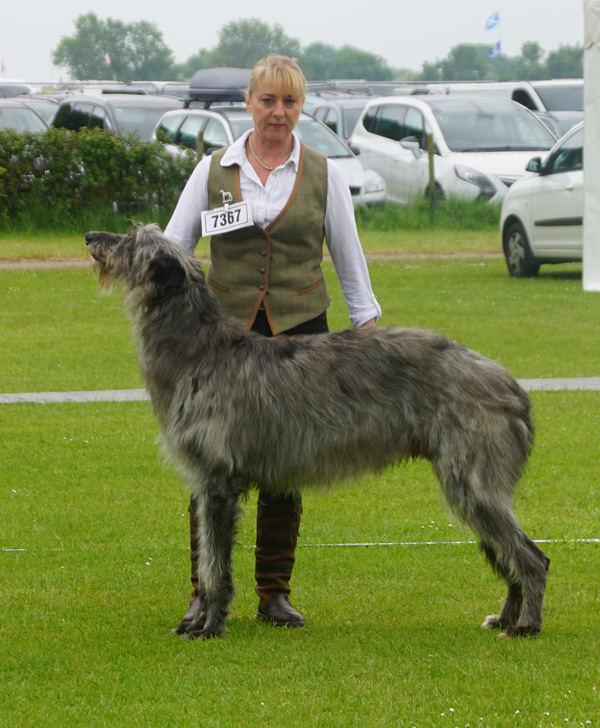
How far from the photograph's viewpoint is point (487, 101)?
23.4 meters

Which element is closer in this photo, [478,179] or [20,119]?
[478,179]

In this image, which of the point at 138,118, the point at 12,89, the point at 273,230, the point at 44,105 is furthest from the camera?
the point at 12,89

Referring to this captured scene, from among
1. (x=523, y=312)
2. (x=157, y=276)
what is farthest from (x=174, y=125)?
(x=157, y=276)

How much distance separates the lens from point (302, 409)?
534 cm

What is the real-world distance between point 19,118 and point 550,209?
12321mm

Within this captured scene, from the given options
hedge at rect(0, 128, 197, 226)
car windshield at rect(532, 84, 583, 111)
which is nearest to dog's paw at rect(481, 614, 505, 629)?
hedge at rect(0, 128, 197, 226)

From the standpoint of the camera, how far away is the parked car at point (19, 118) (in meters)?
24.1

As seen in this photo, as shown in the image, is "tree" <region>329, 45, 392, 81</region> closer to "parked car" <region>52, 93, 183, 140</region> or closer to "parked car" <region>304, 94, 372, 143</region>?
"parked car" <region>304, 94, 372, 143</region>

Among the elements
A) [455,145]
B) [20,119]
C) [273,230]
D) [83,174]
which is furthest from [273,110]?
[20,119]

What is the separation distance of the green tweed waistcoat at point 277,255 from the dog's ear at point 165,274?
1.30ft

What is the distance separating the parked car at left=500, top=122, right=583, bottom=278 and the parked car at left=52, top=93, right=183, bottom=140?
8.77 metres

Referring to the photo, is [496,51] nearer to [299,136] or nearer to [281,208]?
[299,136]

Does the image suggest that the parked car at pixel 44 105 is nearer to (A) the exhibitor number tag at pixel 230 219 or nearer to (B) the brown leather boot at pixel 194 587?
(A) the exhibitor number tag at pixel 230 219

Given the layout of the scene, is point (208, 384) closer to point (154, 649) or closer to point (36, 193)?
point (154, 649)
